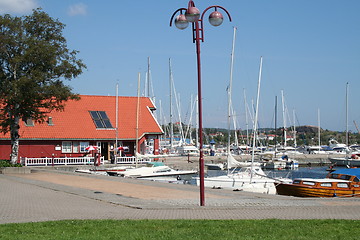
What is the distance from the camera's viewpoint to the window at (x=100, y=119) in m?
52.5

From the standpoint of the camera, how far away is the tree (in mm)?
36938

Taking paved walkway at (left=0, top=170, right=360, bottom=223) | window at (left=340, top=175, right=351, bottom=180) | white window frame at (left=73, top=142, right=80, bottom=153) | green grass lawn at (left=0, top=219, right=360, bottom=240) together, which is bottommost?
window at (left=340, top=175, right=351, bottom=180)

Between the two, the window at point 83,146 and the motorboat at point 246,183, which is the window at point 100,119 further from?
the motorboat at point 246,183

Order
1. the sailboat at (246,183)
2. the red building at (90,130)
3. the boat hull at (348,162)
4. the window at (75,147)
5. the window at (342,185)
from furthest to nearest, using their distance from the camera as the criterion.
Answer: the boat hull at (348,162), the window at (75,147), the red building at (90,130), the sailboat at (246,183), the window at (342,185)

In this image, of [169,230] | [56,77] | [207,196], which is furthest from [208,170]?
[169,230]

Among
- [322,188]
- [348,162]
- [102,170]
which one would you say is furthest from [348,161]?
[322,188]

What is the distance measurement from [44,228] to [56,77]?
29.1m

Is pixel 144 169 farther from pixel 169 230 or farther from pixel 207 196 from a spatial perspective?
pixel 169 230

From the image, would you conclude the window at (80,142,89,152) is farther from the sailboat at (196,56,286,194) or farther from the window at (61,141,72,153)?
the sailboat at (196,56,286,194)

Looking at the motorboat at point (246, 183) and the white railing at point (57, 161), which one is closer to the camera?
the motorboat at point (246, 183)

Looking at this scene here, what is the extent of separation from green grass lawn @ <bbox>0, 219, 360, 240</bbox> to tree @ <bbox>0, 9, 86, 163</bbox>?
26.4m

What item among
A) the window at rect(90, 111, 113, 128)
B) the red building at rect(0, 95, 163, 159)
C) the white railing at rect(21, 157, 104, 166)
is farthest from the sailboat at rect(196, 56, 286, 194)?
the window at rect(90, 111, 113, 128)

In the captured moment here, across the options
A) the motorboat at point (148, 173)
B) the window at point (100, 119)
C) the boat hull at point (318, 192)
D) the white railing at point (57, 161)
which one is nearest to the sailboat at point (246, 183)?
the boat hull at point (318, 192)

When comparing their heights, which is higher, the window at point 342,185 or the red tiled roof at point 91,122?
the red tiled roof at point 91,122
